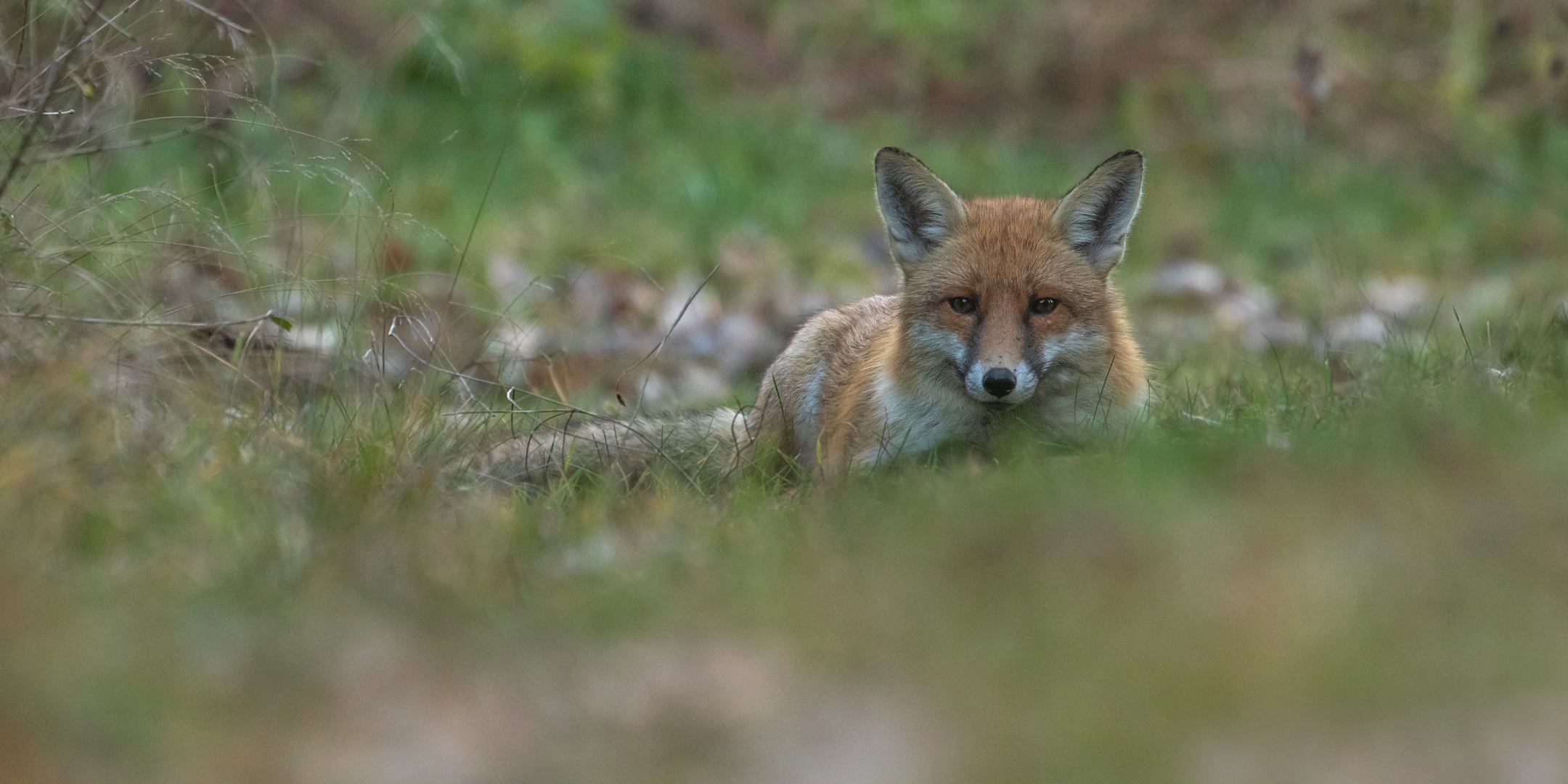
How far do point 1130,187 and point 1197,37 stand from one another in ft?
32.5

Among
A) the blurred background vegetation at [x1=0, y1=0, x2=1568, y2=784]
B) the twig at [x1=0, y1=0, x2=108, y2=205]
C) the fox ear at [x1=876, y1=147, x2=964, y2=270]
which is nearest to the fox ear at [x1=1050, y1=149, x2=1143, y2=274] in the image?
the fox ear at [x1=876, y1=147, x2=964, y2=270]

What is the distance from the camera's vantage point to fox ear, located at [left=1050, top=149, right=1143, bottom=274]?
496cm

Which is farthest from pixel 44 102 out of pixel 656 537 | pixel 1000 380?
pixel 1000 380

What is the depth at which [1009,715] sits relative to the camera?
227cm

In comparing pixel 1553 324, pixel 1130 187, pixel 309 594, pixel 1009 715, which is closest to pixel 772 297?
pixel 1130 187

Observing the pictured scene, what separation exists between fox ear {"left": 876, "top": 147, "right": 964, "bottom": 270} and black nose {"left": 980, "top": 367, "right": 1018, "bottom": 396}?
30.7 inches

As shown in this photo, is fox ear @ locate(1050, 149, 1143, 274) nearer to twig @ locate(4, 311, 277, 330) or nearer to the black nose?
the black nose

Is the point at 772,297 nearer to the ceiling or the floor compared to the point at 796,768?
nearer to the floor

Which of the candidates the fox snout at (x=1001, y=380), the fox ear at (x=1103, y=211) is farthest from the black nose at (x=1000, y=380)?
the fox ear at (x=1103, y=211)

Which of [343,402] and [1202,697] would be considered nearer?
[1202,697]

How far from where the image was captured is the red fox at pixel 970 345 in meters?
4.75

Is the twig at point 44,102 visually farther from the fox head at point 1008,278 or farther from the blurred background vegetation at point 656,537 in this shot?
the fox head at point 1008,278

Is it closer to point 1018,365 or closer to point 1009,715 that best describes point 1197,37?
point 1018,365

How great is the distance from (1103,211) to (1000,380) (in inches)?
35.9
